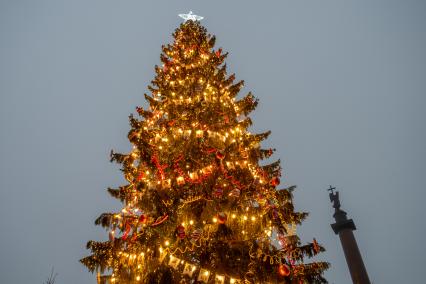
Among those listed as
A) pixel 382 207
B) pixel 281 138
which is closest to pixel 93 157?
pixel 281 138

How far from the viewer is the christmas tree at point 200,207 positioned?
5.71m

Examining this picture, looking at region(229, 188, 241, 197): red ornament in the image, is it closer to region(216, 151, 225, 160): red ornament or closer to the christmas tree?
the christmas tree

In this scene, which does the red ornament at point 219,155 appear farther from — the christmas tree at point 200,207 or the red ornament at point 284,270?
the red ornament at point 284,270

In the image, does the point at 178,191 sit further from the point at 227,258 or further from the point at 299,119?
the point at 299,119

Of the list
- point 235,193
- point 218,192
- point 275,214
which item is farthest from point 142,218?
point 275,214


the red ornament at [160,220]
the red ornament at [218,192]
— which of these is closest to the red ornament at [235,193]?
the red ornament at [218,192]

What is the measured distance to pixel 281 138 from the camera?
151000 mm

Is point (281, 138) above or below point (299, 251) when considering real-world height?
above

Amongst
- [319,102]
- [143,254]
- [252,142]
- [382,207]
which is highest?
[319,102]

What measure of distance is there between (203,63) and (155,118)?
9.42 feet

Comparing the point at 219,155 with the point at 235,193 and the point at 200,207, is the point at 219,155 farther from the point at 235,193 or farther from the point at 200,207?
the point at 200,207

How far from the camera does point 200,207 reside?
6.68 m

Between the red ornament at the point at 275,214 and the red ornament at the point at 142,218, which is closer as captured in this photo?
the red ornament at the point at 142,218

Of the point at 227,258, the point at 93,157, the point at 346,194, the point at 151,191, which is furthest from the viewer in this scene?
the point at 93,157
